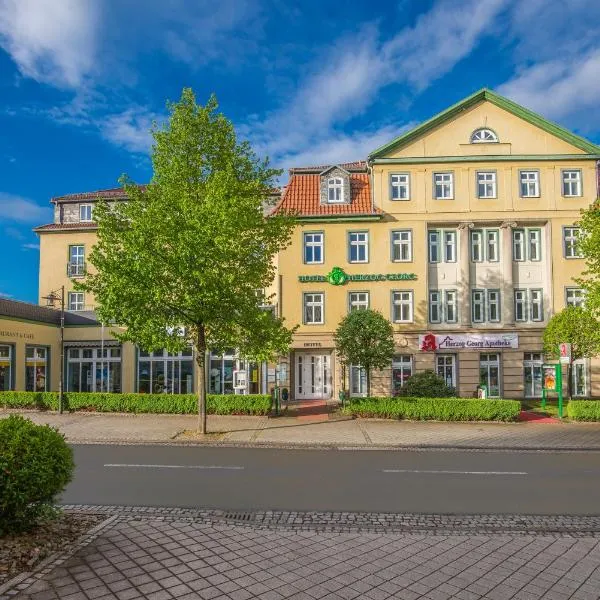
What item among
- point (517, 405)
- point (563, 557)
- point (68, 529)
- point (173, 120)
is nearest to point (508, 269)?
point (517, 405)

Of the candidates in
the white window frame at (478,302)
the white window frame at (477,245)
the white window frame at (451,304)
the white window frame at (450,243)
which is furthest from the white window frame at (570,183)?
the white window frame at (451,304)

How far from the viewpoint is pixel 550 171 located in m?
27.0

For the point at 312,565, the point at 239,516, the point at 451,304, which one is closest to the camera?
the point at 312,565

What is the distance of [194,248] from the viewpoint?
14.6 metres

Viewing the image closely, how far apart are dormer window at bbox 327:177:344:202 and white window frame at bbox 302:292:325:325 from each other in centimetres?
521

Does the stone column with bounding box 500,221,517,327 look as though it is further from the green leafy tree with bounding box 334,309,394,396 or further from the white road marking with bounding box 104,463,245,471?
the white road marking with bounding box 104,463,245,471

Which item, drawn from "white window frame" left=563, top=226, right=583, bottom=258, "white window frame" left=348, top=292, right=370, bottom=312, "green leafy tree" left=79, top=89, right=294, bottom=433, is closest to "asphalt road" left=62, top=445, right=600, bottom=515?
"green leafy tree" left=79, top=89, right=294, bottom=433

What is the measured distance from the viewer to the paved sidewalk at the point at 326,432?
585 inches

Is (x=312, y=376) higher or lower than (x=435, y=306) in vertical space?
lower

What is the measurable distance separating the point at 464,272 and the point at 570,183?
7.21 m

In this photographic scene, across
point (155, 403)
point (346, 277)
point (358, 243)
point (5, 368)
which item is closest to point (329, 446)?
point (155, 403)

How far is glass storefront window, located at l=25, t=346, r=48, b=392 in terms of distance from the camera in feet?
85.9

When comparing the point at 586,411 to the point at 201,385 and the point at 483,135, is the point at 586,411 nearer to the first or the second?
the point at 201,385

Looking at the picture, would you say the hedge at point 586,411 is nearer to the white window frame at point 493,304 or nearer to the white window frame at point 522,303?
the white window frame at point 493,304
